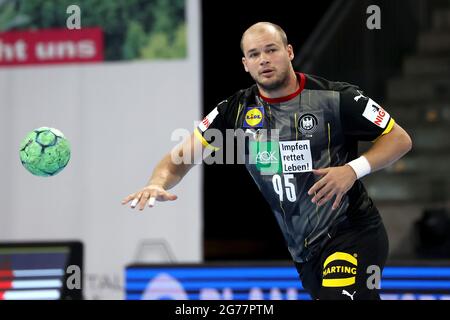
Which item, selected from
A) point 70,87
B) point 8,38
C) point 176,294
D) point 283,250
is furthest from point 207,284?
point 8,38

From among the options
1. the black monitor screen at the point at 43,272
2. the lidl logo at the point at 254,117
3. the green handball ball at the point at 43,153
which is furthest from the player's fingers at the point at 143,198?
the black monitor screen at the point at 43,272

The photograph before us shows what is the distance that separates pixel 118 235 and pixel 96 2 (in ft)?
10.7

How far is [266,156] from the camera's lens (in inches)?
188

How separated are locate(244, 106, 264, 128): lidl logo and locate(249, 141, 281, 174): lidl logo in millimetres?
115

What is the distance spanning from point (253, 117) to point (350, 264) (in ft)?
3.65

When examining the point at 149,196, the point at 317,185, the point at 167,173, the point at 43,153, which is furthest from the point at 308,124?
the point at 43,153

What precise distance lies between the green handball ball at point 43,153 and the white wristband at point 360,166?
1.83 m

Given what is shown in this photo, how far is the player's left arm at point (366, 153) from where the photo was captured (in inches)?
166

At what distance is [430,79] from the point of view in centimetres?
1014

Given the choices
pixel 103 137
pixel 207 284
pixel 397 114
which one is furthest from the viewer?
pixel 103 137

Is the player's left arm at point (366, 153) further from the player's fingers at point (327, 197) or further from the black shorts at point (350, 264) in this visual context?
the black shorts at point (350, 264)

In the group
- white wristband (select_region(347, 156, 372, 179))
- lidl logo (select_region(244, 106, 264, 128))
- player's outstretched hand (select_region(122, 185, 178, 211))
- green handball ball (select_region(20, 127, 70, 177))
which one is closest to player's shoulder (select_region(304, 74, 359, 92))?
lidl logo (select_region(244, 106, 264, 128))

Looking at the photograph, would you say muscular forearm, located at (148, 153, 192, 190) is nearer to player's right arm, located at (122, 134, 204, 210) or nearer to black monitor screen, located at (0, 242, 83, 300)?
player's right arm, located at (122, 134, 204, 210)

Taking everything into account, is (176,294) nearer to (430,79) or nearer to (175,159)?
(175,159)
